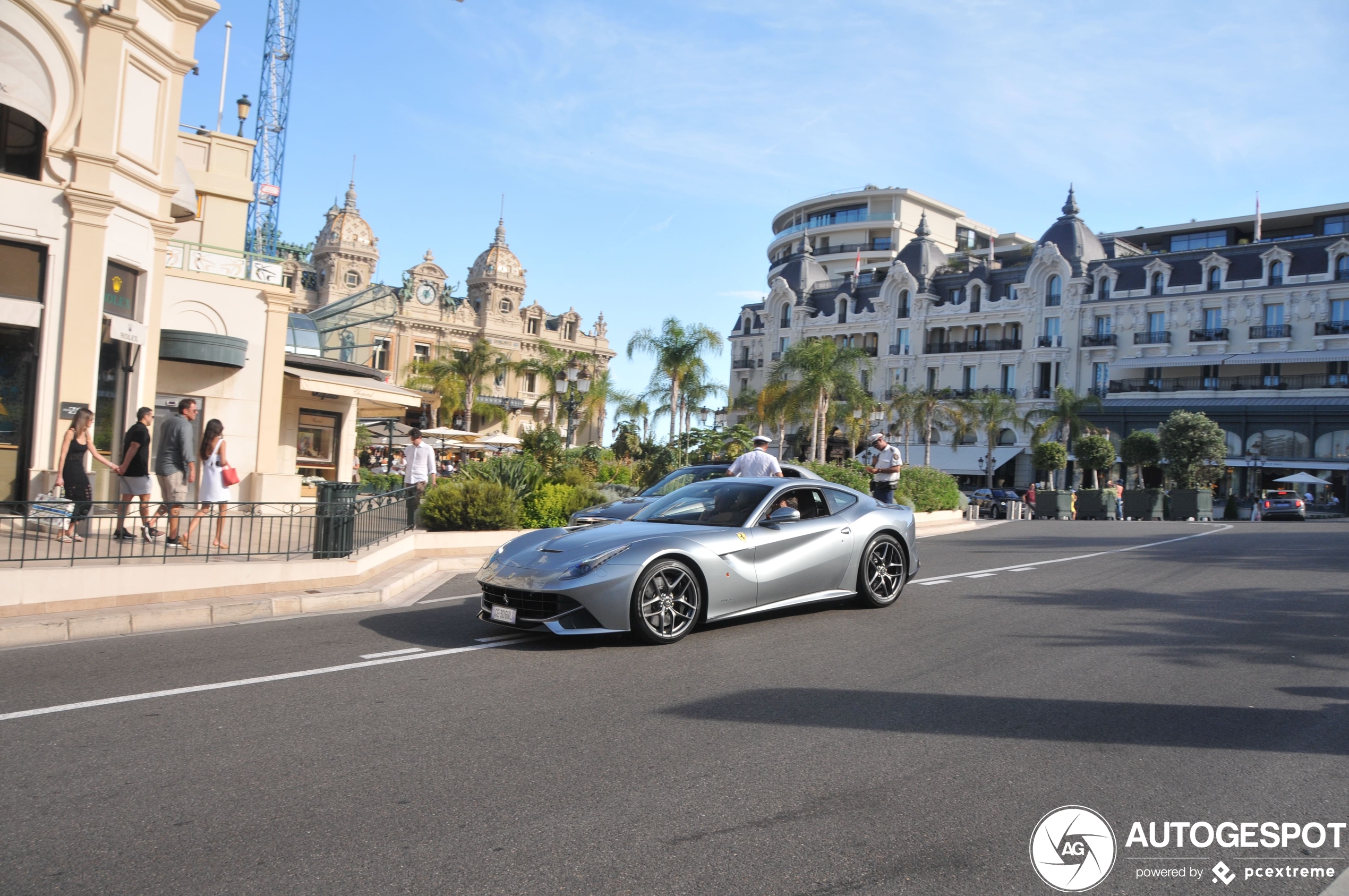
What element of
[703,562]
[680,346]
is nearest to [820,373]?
[680,346]

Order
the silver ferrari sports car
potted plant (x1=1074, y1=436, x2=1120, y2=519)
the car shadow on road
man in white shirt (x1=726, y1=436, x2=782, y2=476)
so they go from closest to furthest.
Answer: the car shadow on road, the silver ferrari sports car, man in white shirt (x1=726, y1=436, x2=782, y2=476), potted plant (x1=1074, y1=436, x2=1120, y2=519)

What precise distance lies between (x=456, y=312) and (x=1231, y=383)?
5442 centimetres

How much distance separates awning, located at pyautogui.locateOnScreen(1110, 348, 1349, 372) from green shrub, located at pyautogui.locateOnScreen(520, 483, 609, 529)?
48.9 meters

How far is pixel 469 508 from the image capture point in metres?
14.6

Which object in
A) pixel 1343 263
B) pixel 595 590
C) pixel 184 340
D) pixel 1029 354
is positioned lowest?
pixel 595 590

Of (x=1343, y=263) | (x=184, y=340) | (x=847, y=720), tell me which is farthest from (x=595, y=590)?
(x=1343, y=263)

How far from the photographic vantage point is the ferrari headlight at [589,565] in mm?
7379

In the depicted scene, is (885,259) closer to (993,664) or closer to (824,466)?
(824,466)

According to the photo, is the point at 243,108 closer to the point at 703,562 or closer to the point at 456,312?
the point at 703,562

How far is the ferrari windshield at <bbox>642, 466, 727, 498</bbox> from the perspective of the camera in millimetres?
13508

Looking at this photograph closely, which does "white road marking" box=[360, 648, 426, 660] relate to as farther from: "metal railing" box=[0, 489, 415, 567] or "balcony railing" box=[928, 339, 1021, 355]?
"balcony railing" box=[928, 339, 1021, 355]

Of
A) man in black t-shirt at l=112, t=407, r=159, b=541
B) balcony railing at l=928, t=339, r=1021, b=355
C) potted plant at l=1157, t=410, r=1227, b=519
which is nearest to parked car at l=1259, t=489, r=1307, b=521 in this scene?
potted plant at l=1157, t=410, r=1227, b=519

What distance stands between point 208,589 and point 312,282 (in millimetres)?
73769

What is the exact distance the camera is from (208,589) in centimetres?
951
